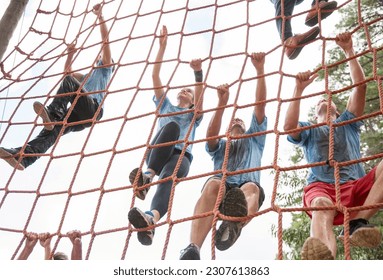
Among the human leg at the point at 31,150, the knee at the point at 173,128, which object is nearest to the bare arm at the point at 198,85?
the knee at the point at 173,128

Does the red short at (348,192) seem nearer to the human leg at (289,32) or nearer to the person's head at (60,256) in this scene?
the human leg at (289,32)

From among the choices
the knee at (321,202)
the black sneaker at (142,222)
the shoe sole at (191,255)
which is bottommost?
the shoe sole at (191,255)

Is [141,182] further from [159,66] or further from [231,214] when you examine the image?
[159,66]

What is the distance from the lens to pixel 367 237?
1.49 meters

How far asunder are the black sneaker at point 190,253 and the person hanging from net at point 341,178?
15.7 inches

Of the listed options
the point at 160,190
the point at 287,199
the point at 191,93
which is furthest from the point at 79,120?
the point at 287,199

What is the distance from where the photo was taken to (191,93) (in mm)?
2613

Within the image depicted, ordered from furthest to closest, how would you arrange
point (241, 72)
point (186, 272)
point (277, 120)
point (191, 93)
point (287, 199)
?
point (287, 199) → point (191, 93) → point (241, 72) → point (277, 120) → point (186, 272)

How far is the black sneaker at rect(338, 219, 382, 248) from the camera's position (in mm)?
1472

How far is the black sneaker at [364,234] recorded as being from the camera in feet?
4.83

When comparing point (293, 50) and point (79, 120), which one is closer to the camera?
point (293, 50)

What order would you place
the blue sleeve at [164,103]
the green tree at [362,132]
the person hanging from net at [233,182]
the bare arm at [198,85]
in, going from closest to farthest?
the person hanging from net at [233,182] < the bare arm at [198,85] < the blue sleeve at [164,103] < the green tree at [362,132]

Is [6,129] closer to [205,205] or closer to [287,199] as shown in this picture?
[205,205]

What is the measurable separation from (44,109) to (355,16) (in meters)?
4.40
